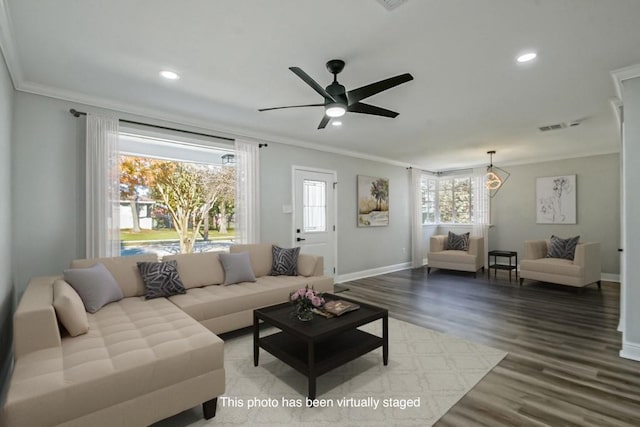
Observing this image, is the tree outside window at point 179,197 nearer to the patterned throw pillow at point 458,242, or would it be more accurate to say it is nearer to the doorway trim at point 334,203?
the doorway trim at point 334,203

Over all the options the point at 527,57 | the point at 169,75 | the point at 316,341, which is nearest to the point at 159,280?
the point at 316,341

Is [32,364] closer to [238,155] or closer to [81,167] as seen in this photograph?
[81,167]

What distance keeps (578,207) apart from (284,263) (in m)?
6.37

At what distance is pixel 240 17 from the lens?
2018 mm

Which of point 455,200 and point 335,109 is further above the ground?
point 335,109

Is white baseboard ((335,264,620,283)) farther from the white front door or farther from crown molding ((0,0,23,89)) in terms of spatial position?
crown molding ((0,0,23,89))

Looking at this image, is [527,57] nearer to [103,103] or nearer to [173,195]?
[103,103]

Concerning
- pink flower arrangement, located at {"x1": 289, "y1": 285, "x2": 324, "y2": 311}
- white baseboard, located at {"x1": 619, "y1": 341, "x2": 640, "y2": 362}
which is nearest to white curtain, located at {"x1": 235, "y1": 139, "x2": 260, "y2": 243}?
pink flower arrangement, located at {"x1": 289, "y1": 285, "x2": 324, "y2": 311}

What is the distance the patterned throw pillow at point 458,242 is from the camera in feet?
23.0

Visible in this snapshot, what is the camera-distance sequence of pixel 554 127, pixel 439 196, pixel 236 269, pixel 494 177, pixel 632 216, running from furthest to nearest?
pixel 439 196 → pixel 494 177 → pixel 554 127 → pixel 236 269 → pixel 632 216

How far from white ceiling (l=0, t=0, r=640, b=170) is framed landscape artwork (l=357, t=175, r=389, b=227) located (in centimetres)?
235

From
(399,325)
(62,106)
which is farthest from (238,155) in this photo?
(399,325)

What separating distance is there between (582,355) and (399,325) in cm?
167

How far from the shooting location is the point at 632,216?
276 cm
